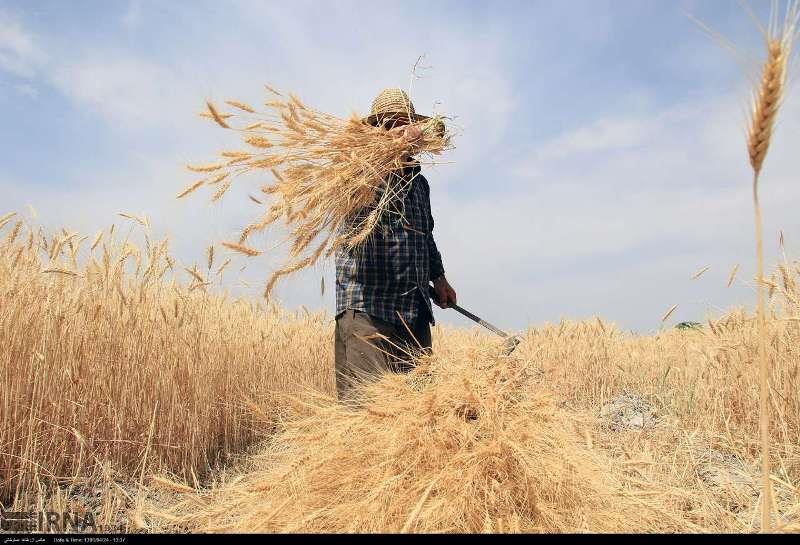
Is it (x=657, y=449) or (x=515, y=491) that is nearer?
(x=515, y=491)

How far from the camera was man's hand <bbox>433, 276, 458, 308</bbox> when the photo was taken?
278 cm

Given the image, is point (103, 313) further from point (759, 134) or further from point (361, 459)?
point (759, 134)

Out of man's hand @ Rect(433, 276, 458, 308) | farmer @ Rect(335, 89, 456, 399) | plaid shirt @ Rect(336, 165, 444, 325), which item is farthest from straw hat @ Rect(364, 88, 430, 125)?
man's hand @ Rect(433, 276, 458, 308)

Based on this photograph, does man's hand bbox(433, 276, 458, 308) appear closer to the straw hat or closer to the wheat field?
the wheat field

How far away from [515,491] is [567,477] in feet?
0.47

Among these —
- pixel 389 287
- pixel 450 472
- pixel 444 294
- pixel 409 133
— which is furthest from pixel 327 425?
pixel 409 133

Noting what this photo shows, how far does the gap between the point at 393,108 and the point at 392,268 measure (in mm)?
764

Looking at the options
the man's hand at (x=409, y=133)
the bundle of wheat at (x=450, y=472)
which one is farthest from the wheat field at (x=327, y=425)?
the man's hand at (x=409, y=133)

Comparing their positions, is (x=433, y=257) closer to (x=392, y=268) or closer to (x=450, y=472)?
(x=392, y=268)

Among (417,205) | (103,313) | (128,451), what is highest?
(417,205)

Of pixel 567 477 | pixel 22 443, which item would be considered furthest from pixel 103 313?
pixel 567 477

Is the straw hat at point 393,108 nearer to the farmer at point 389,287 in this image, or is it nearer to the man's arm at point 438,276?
the farmer at point 389,287

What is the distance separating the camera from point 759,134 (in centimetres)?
107

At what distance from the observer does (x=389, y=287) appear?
249 cm
